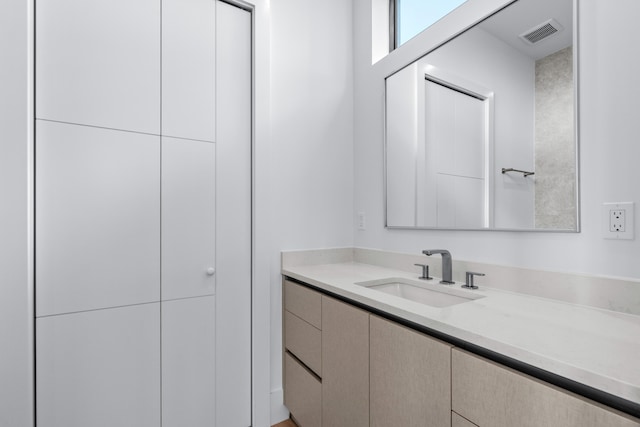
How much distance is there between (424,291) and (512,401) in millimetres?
751

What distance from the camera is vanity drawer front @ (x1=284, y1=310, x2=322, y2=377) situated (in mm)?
1487

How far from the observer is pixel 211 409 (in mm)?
1614

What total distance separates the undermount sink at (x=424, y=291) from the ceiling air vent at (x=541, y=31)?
1023 mm

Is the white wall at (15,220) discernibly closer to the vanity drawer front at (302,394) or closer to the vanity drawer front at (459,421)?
the vanity drawer front at (302,394)

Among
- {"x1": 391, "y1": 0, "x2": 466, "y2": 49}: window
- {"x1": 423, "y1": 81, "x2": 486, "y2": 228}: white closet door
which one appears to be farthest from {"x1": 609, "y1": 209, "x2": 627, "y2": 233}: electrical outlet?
{"x1": 391, "y1": 0, "x2": 466, "y2": 49}: window

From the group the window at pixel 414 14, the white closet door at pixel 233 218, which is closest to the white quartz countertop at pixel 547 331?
the white closet door at pixel 233 218

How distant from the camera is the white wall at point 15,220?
118 centimetres

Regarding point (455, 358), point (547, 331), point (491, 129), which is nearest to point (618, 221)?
point (547, 331)

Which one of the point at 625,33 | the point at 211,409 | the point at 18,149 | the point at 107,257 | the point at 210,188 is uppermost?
the point at 625,33

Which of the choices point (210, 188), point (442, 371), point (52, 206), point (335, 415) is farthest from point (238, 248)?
point (442, 371)

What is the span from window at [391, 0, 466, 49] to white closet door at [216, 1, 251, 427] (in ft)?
3.22

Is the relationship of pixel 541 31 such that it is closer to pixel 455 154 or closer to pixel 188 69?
pixel 455 154

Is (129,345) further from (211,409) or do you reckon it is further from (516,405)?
(516,405)

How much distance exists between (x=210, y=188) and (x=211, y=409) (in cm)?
113
